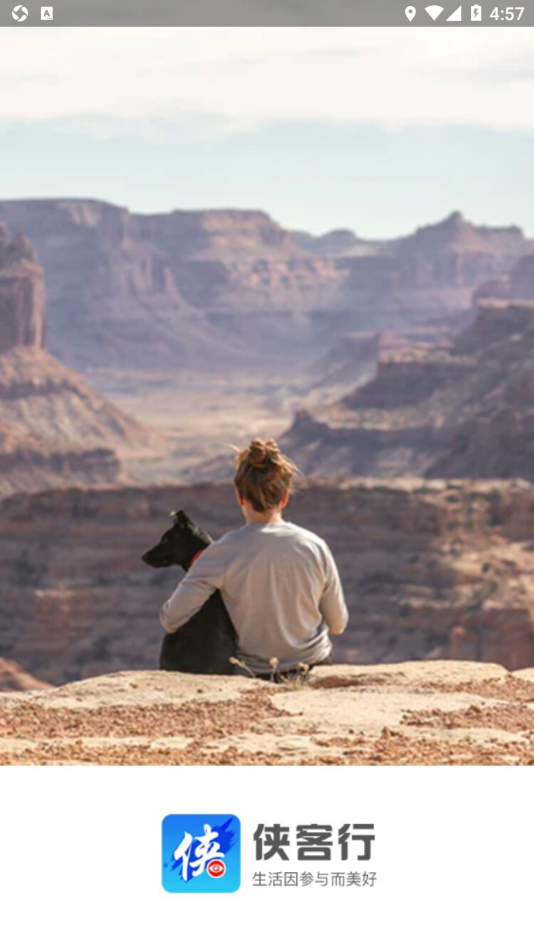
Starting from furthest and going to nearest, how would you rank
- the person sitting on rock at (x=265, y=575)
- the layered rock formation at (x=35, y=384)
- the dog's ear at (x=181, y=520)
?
the layered rock formation at (x=35, y=384) → the dog's ear at (x=181, y=520) → the person sitting on rock at (x=265, y=575)

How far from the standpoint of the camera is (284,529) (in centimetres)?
899

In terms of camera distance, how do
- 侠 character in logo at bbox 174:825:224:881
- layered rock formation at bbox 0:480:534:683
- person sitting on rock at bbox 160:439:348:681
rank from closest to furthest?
侠 character in logo at bbox 174:825:224:881 → person sitting on rock at bbox 160:439:348:681 → layered rock formation at bbox 0:480:534:683

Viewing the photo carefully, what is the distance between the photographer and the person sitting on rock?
29.2 ft

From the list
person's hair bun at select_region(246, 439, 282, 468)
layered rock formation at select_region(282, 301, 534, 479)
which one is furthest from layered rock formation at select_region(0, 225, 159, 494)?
person's hair bun at select_region(246, 439, 282, 468)

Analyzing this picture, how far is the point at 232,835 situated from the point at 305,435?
116 meters

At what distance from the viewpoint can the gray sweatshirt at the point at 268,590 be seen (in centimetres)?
896

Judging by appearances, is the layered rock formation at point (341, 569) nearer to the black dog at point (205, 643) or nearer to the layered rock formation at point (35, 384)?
the black dog at point (205, 643)

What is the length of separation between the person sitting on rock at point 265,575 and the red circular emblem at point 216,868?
2.83 meters

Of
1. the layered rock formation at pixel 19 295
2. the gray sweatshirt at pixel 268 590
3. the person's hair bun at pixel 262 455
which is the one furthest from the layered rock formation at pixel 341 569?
the layered rock formation at pixel 19 295

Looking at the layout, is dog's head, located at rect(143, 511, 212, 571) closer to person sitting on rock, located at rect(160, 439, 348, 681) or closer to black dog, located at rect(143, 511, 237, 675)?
black dog, located at rect(143, 511, 237, 675)

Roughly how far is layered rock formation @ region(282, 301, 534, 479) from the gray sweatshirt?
85329 mm

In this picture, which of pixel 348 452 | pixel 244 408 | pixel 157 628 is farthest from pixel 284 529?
pixel 244 408

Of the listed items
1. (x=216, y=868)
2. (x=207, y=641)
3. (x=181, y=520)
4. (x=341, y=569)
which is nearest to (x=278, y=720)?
(x=207, y=641)

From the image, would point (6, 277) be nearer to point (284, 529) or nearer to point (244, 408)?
point (244, 408)
